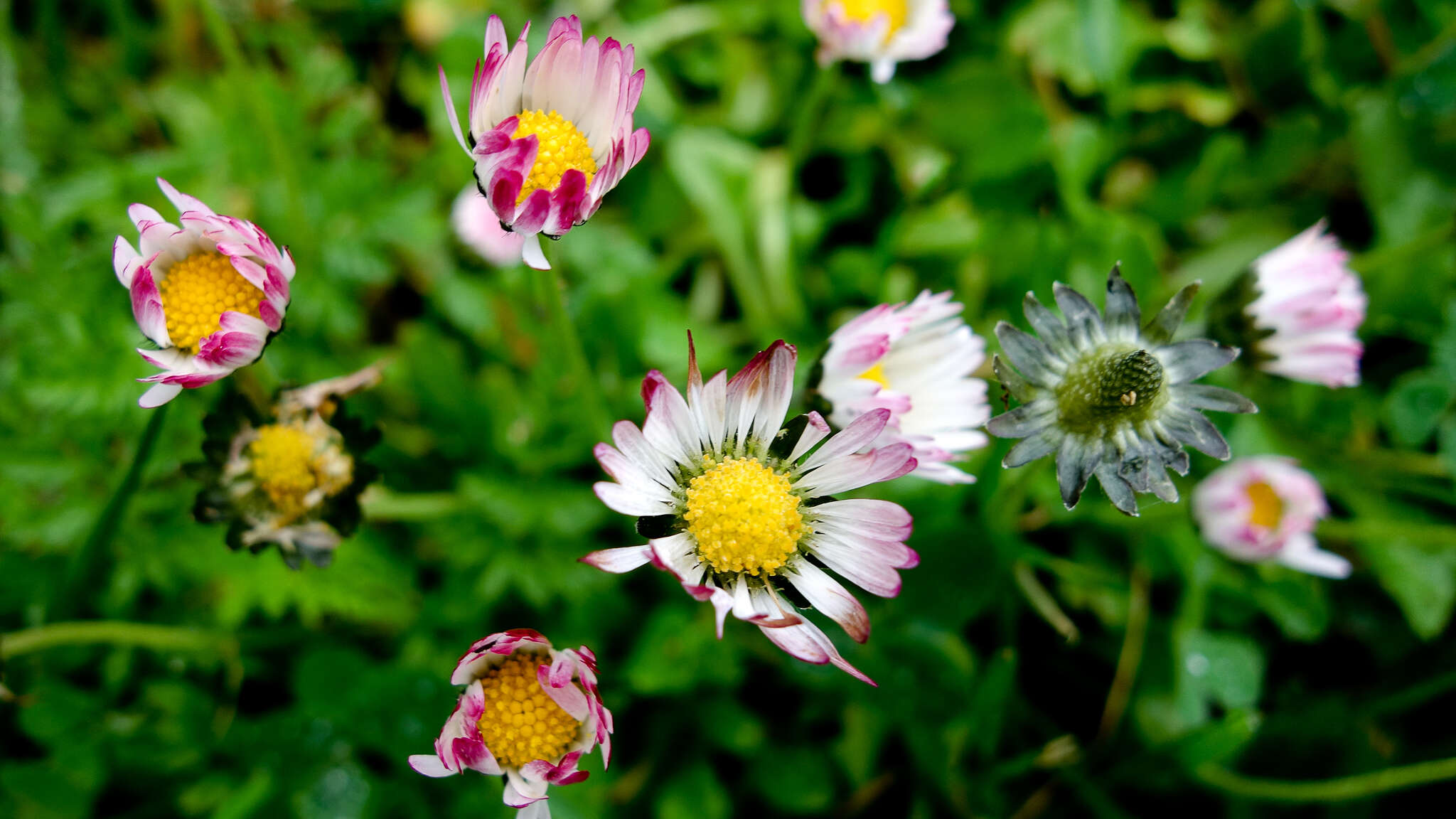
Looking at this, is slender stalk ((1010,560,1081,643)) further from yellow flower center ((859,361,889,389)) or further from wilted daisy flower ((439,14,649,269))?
wilted daisy flower ((439,14,649,269))

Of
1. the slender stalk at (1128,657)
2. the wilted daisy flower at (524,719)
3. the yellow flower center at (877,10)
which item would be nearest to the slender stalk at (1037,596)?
the slender stalk at (1128,657)

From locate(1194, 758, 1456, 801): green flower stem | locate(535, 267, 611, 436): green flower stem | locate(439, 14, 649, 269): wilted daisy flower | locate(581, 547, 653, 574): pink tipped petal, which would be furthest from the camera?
locate(1194, 758, 1456, 801): green flower stem

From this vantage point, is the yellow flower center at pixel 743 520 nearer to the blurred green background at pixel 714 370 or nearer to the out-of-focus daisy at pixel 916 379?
the out-of-focus daisy at pixel 916 379

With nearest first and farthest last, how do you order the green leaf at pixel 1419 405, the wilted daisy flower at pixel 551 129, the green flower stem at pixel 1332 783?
the wilted daisy flower at pixel 551 129 → the green flower stem at pixel 1332 783 → the green leaf at pixel 1419 405

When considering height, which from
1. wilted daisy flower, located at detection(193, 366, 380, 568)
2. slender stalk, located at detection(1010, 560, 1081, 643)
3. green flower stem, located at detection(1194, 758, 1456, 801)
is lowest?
green flower stem, located at detection(1194, 758, 1456, 801)

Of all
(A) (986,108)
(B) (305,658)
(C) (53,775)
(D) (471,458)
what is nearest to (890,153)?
(A) (986,108)

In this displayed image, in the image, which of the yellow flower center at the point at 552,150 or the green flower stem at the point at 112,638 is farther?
the green flower stem at the point at 112,638

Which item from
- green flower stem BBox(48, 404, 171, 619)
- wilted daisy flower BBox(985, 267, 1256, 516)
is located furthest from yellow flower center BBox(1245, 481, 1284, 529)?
green flower stem BBox(48, 404, 171, 619)

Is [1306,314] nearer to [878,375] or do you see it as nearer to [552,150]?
[878,375]
